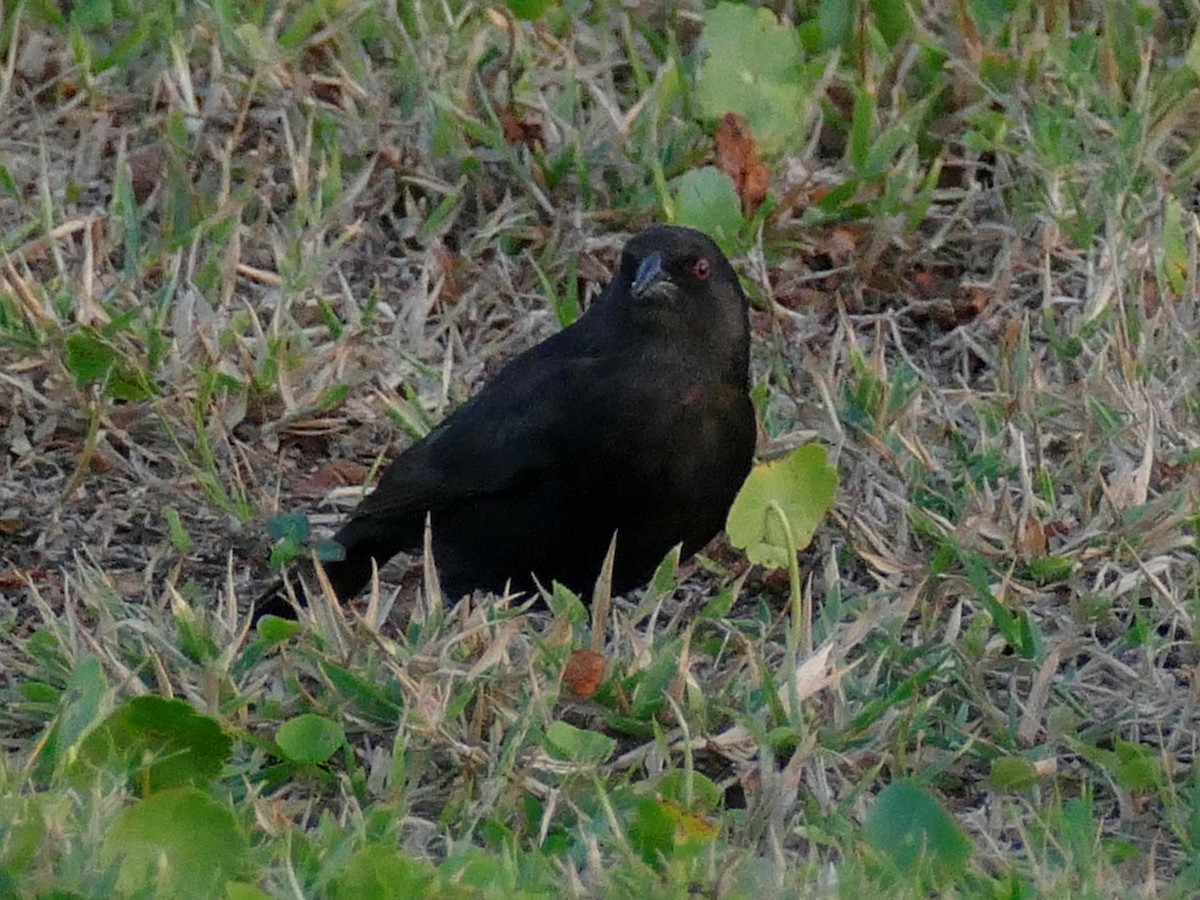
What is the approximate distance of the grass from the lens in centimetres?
362

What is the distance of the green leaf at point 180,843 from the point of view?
3172 mm

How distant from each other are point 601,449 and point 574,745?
92 centimetres

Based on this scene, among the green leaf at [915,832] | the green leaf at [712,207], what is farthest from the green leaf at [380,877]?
the green leaf at [712,207]

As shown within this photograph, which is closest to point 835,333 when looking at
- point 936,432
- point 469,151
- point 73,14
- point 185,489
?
point 936,432

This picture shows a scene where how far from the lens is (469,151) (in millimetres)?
5758

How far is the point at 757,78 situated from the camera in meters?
5.74

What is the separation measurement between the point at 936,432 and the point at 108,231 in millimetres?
2050

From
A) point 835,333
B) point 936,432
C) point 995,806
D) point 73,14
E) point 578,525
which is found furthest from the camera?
point 73,14

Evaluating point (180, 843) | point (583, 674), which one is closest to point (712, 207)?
point (583, 674)

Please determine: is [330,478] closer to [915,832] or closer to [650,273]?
[650,273]

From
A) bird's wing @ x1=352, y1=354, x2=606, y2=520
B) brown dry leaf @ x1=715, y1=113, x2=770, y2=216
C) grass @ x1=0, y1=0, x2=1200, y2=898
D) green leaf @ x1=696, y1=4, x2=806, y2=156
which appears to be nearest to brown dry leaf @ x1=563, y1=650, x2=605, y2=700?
grass @ x1=0, y1=0, x2=1200, y2=898

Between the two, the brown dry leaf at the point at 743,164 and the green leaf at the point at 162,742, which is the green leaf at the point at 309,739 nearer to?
the green leaf at the point at 162,742

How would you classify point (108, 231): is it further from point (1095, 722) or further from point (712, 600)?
point (1095, 722)

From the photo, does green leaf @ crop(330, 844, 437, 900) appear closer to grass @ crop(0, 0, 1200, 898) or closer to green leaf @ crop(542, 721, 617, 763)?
grass @ crop(0, 0, 1200, 898)
